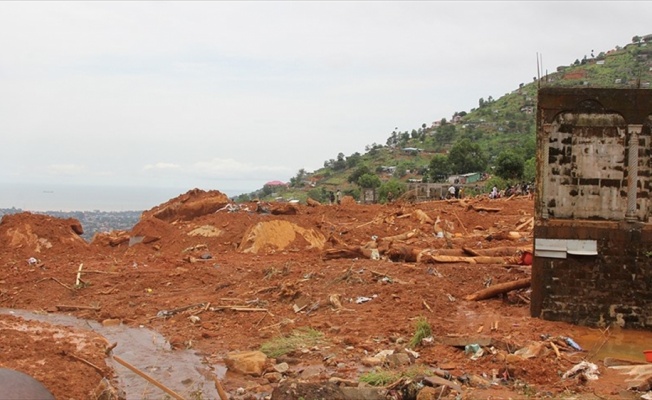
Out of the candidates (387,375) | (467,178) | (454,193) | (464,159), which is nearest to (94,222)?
(454,193)

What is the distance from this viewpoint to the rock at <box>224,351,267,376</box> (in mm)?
9648

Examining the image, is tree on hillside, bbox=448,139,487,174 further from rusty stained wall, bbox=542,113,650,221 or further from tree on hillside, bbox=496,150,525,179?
rusty stained wall, bbox=542,113,650,221

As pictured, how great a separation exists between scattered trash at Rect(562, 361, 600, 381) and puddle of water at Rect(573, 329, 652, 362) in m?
0.57

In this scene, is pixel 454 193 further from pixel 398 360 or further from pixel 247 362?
pixel 247 362

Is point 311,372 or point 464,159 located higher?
point 464,159

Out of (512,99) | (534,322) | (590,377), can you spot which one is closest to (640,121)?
(534,322)

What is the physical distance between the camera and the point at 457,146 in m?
61.5

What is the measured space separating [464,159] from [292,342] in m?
52.2

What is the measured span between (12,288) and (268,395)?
31.7 feet

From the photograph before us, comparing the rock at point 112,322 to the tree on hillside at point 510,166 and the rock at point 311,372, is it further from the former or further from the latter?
the tree on hillside at point 510,166

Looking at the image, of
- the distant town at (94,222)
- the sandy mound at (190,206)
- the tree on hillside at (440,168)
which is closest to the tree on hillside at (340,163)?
the tree on hillside at (440,168)

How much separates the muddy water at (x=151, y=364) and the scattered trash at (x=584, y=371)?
15.9ft

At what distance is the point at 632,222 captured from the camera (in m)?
11.0

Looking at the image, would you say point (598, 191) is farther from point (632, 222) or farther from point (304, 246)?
point (304, 246)
